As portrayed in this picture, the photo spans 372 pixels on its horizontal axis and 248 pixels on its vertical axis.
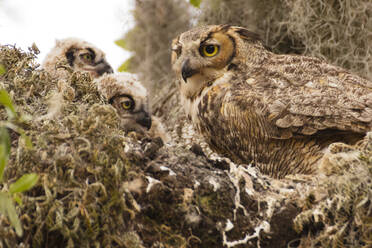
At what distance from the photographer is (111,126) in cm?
93

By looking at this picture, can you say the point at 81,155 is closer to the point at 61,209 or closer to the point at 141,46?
the point at 61,209

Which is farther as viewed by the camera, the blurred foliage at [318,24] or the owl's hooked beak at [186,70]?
the blurred foliage at [318,24]

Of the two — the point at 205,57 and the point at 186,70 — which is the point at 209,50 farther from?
the point at 186,70

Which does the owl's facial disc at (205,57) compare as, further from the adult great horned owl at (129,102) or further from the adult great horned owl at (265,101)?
the adult great horned owl at (129,102)

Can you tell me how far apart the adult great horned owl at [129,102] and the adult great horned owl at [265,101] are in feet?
1.15

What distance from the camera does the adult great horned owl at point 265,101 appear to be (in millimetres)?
1476

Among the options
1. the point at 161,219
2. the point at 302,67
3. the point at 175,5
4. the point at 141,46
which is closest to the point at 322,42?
the point at 302,67

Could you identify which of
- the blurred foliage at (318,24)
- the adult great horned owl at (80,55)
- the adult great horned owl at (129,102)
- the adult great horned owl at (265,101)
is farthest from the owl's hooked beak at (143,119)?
the blurred foliage at (318,24)

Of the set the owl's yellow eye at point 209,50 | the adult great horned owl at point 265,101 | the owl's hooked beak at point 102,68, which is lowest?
the adult great horned owl at point 265,101

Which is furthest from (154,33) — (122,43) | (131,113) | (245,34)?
(245,34)

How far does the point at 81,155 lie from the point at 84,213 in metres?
0.13

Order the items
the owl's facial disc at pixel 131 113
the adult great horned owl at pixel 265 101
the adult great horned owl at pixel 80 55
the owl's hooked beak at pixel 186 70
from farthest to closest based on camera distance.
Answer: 1. the adult great horned owl at pixel 80 55
2. the owl's facial disc at pixel 131 113
3. the owl's hooked beak at pixel 186 70
4. the adult great horned owl at pixel 265 101

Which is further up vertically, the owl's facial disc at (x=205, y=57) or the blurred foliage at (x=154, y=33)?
the blurred foliage at (x=154, y=33)

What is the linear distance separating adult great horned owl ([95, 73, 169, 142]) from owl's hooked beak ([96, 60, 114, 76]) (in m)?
0.28
